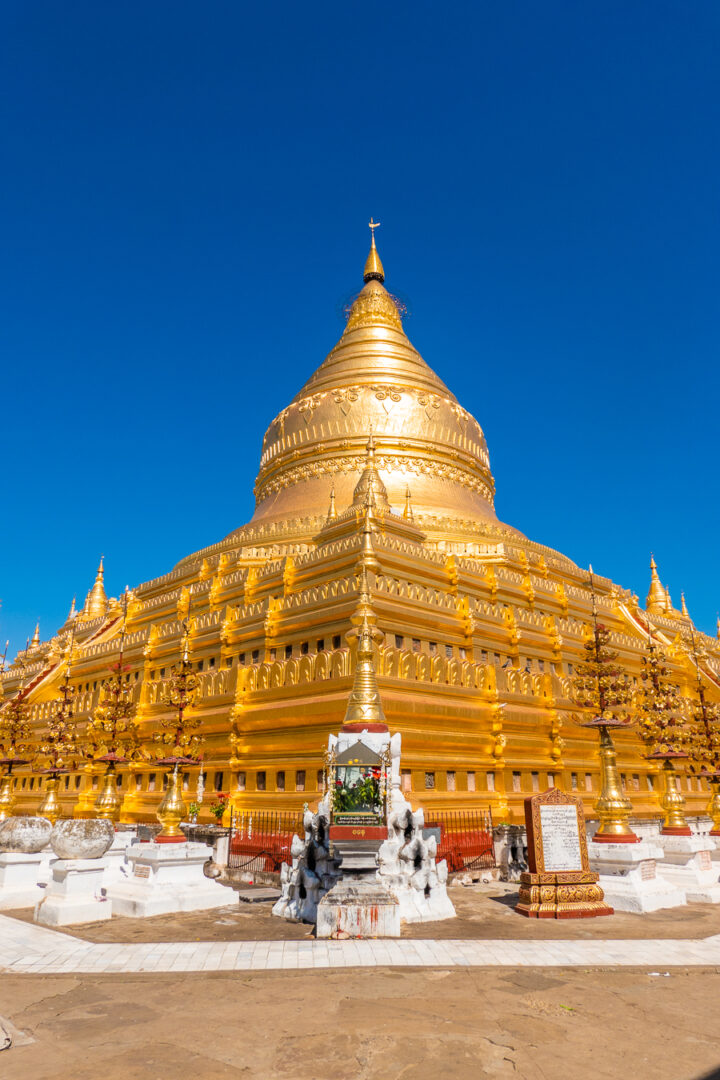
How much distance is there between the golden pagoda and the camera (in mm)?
22297

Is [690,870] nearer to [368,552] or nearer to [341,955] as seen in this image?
[341,955]

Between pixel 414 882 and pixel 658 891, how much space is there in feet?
16.7

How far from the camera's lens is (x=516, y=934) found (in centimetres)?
1209

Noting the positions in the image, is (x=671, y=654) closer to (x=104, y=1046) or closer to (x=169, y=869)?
(x=169, y=869)

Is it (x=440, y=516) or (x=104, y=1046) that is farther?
(x=440, y=516)

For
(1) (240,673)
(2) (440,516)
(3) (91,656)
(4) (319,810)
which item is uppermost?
(2) (440,516)

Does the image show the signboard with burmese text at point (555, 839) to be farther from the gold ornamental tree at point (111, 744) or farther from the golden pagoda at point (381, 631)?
the gold ornamental tree at point (111, 744)

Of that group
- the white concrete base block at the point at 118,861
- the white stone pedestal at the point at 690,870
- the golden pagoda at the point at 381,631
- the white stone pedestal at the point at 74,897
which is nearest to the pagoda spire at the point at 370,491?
the golden pagoda at the point at 381,631

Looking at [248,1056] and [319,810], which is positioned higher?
[319,810]

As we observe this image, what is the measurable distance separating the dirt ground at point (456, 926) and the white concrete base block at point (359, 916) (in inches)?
20.1

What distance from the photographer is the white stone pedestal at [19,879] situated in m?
15.8

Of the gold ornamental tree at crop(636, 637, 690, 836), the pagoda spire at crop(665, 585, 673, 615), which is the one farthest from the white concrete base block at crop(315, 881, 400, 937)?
the pagoda spire at crop(665, 585, 673, 615)

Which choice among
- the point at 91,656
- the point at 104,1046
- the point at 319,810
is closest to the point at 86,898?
the point at 319,810

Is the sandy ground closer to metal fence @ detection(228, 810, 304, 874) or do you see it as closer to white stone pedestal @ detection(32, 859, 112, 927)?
white stone pedestal @ detection(32, 859, 112, 927)
